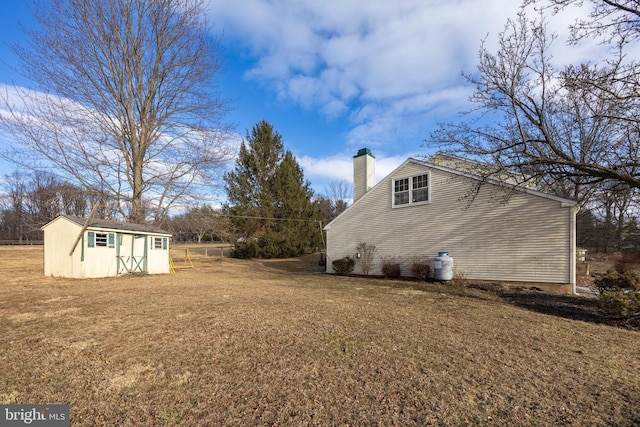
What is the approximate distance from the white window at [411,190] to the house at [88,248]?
453 inches

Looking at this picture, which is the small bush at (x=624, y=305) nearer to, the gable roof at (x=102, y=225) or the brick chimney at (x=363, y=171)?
the brick chimney at (x=363, y=171)

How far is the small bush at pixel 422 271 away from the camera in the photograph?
464 inches

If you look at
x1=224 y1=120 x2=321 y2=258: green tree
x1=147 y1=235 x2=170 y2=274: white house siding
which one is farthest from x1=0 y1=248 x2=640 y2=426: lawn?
x1=224 y1=120 x2=321 y2=258: green tree

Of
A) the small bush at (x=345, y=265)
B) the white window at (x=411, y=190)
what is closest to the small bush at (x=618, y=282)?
the white window at (x=411, y=190)

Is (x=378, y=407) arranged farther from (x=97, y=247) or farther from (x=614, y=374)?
(x=97, y=247)

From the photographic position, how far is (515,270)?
1013cm

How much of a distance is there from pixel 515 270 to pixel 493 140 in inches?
191

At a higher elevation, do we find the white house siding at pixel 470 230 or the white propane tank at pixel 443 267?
the white house siding at pixel 470 230

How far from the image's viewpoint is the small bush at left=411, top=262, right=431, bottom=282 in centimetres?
1180

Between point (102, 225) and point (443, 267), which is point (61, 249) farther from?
point (443, 267)

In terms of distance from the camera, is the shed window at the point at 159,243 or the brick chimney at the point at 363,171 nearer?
the shed window at the point at 159,243

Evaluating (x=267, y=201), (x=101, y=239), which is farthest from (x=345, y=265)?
(x=267, y=201)

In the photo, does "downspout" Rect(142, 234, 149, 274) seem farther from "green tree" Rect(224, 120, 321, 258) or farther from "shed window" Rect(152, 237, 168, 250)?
"green tree" Rect(224, 120, 321, 258)

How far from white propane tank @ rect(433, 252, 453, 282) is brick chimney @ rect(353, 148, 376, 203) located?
576 centimetres
